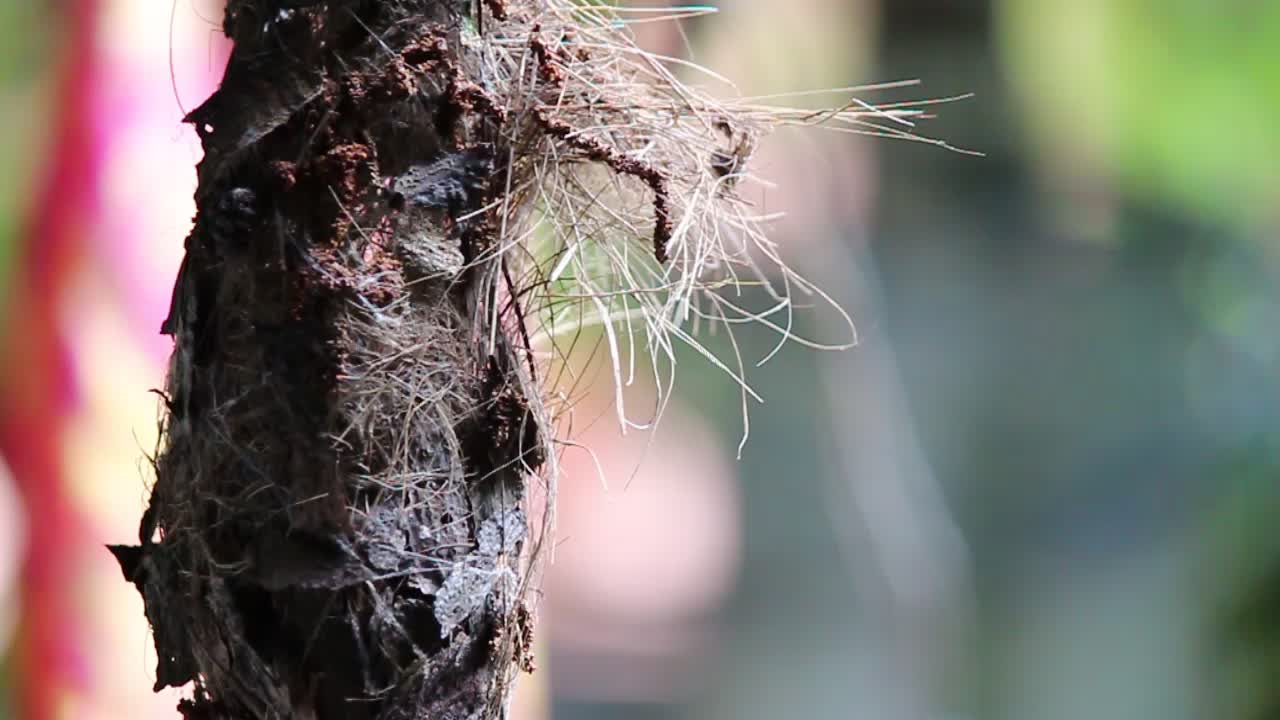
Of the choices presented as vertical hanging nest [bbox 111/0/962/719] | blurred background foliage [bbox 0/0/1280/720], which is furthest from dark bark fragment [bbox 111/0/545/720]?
blurred background foliage [bbox 0/0/1280/720]

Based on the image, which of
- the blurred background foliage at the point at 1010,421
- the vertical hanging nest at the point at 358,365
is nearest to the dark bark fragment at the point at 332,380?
the vertical hanging nest at the point at 358,365

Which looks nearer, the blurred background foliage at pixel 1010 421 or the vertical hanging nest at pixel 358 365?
the vertical hanging nest at pixel 358 365

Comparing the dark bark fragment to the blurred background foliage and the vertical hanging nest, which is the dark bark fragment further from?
the blurred background foliage

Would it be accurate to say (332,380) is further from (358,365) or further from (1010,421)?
(1010,421)

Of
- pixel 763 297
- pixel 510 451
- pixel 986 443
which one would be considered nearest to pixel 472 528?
pixel 510 451

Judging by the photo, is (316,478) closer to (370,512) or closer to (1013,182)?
(370,512)

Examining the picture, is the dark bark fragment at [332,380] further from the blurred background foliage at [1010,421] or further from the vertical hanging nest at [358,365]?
the blurred background foliage at [1010,421]
